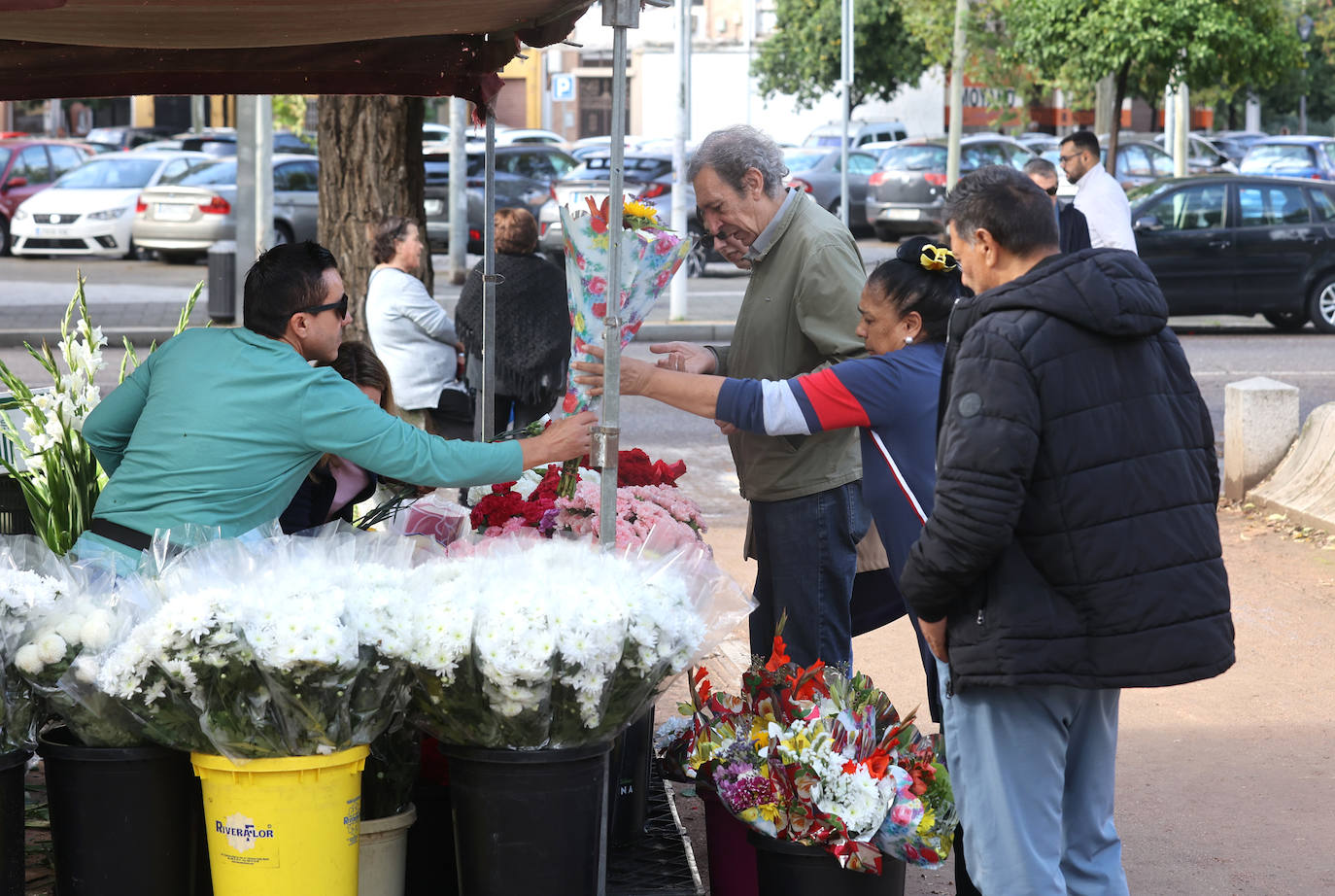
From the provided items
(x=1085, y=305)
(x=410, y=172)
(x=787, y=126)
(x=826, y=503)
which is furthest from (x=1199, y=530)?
(x=787, y=126)

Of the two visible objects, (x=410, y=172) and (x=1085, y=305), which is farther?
(x=410, y=172)

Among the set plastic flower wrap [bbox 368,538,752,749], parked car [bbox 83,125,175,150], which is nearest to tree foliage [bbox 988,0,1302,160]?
plastic flower wrap [bbox 368,538,752,749]

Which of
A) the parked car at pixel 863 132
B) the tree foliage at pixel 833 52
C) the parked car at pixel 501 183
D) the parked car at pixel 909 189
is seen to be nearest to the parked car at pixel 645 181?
the parked car at pixel 501 183

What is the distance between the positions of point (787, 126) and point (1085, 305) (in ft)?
149

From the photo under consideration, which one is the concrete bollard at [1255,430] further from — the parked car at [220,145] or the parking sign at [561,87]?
the parking sign at [561,87]

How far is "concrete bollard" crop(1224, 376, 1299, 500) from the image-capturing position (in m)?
9.09

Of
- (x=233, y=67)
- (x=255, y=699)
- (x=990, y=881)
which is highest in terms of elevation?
(x=233, y=67)

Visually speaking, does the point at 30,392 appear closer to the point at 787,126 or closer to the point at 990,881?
the point at 990,881

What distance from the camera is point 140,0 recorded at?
3.46 metres

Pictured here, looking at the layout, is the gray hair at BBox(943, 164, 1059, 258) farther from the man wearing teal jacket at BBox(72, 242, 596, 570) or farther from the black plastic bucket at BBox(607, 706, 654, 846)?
the black plastic bucket at BBox(607, 706, 654, 846)

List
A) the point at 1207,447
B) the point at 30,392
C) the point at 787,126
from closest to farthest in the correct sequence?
1. the point at 1207,447
2. the point at 30,392
3. the point at 787,126

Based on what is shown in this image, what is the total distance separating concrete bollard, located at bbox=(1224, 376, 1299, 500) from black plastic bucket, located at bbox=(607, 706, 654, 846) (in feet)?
19.5

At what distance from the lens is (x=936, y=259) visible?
3.79 meters

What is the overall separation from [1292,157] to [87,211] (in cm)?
2010
